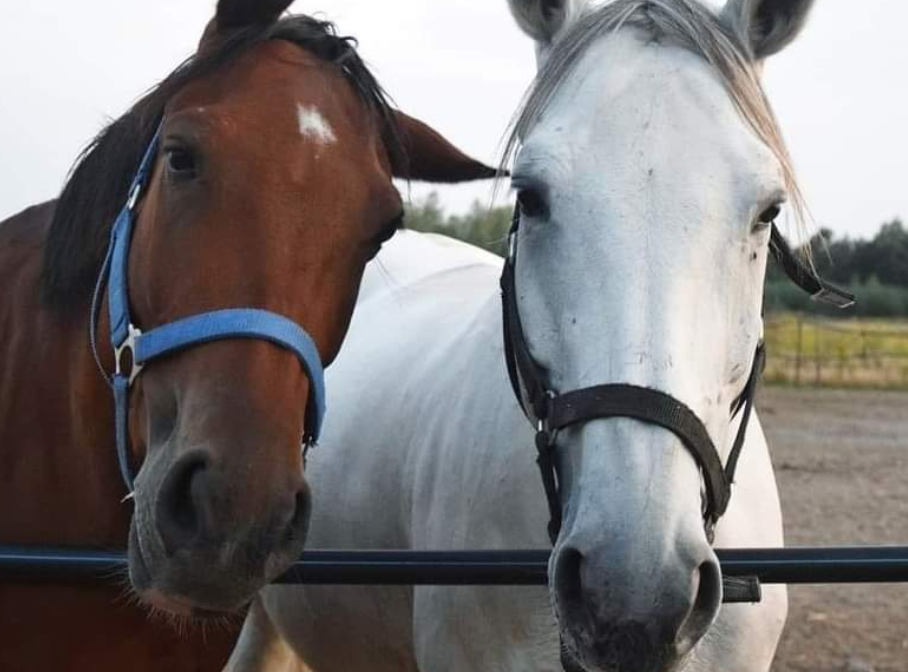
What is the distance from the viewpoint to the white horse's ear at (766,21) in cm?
227

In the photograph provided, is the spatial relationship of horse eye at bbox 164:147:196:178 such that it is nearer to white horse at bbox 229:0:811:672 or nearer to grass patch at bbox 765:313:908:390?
white horse at bbox 229:0:811:672

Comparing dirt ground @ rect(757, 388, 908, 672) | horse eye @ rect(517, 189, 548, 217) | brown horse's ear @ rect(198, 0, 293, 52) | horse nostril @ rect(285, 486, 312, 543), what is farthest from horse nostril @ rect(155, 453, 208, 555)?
dirt ground @ rect(757, 388, 908, 672)

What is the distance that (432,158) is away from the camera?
260 centimetres

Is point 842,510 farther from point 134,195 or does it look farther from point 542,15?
point 134,195

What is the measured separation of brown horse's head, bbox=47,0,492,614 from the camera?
1.83 metres

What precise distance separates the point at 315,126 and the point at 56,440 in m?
0.88

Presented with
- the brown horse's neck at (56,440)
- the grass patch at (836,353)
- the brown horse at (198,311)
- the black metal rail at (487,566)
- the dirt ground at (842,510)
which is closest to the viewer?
the brown horse at (198,311)

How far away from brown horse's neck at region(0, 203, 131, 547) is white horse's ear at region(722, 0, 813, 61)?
144 centimetres

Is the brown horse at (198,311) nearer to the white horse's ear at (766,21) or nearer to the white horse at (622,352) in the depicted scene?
the white horse at (622,352)

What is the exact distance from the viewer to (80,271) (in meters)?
2.38

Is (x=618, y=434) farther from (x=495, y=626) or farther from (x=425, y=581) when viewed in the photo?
(x=495, y=626)

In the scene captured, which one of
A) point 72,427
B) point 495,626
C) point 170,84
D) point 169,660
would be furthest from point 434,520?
point 170,84

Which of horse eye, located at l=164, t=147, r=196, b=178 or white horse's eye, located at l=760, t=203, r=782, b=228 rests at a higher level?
horse eye, located at l=164, t=147, r=196, b=178

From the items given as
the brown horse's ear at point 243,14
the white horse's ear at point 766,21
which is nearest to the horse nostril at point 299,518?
the brown horse's ear at point 243,14
